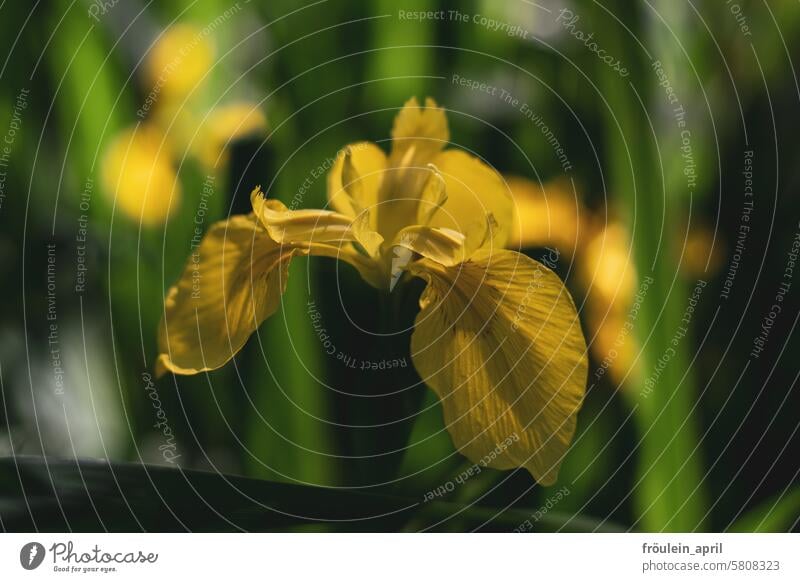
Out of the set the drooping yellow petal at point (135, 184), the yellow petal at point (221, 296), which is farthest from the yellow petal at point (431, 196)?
the drooping yellow petal at point (135, 184)

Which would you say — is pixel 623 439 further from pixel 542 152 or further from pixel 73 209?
pixel 73 209

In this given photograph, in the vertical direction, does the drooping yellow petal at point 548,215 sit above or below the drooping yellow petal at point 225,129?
below

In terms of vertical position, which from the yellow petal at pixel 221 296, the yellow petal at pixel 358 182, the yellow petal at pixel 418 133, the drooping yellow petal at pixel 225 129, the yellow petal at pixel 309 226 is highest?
the drooping yellow petal at pixel 225 129

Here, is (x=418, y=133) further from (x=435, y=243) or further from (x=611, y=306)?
(x=611, y=306)

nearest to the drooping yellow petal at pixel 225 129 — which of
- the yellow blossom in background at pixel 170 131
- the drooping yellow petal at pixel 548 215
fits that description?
the yellow blossom in background at pixel 170 131

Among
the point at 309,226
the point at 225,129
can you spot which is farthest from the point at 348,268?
the point at 225,129

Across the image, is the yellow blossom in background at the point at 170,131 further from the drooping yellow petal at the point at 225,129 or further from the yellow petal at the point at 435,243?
the yellow petal at the point at 435,243

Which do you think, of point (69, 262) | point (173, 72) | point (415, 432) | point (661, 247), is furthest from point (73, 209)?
point (661, 247)
